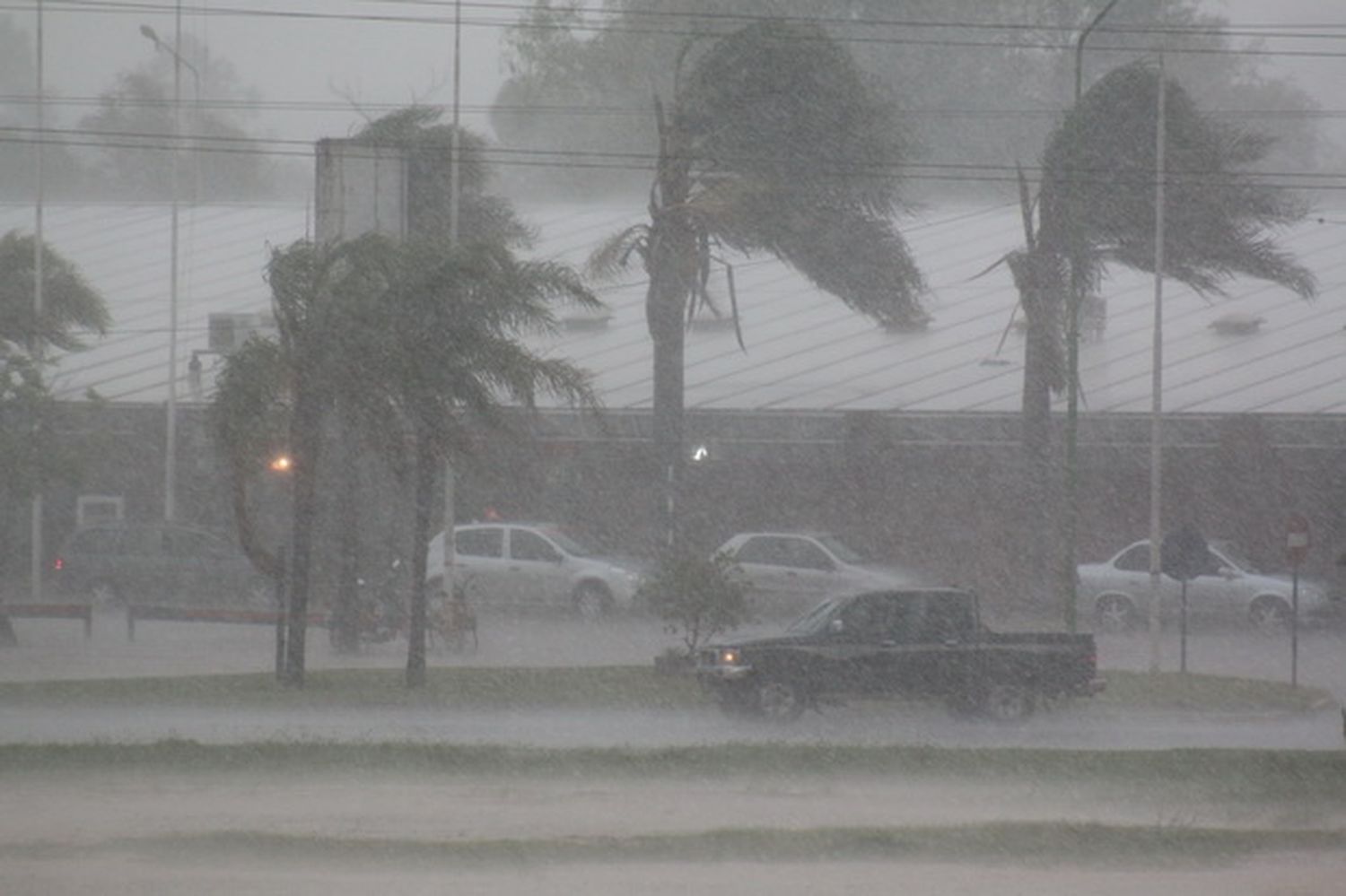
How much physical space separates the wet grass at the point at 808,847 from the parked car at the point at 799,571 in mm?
17642

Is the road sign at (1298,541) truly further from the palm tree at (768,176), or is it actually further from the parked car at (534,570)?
the parked car at (534,570)

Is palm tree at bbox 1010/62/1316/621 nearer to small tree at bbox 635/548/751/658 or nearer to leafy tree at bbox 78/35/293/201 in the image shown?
small tree at bbox 635/548/751/658

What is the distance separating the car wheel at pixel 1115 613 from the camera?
3041 centimetres

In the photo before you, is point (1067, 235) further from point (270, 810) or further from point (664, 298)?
point (270, 810)

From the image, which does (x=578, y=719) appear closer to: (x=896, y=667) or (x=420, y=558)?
(x=896, y=667)

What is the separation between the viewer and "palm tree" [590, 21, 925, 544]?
91.7ft

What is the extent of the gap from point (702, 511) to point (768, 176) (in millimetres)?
9787

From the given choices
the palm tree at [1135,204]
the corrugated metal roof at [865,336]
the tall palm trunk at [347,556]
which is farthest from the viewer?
the corrugated metal roof at [865,336]

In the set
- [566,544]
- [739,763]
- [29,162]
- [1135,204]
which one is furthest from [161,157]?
[739,763]

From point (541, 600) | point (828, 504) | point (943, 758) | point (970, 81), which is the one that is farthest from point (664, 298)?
point (970, 81)

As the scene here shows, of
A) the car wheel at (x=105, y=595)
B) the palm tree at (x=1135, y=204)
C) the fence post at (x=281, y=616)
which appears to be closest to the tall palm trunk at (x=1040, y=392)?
the palm tree at (x=1135, y=204)

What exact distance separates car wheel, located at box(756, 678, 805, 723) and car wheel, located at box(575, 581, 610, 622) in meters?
12.2

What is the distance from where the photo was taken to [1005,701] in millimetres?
18000

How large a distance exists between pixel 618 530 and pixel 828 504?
4.71 metres
